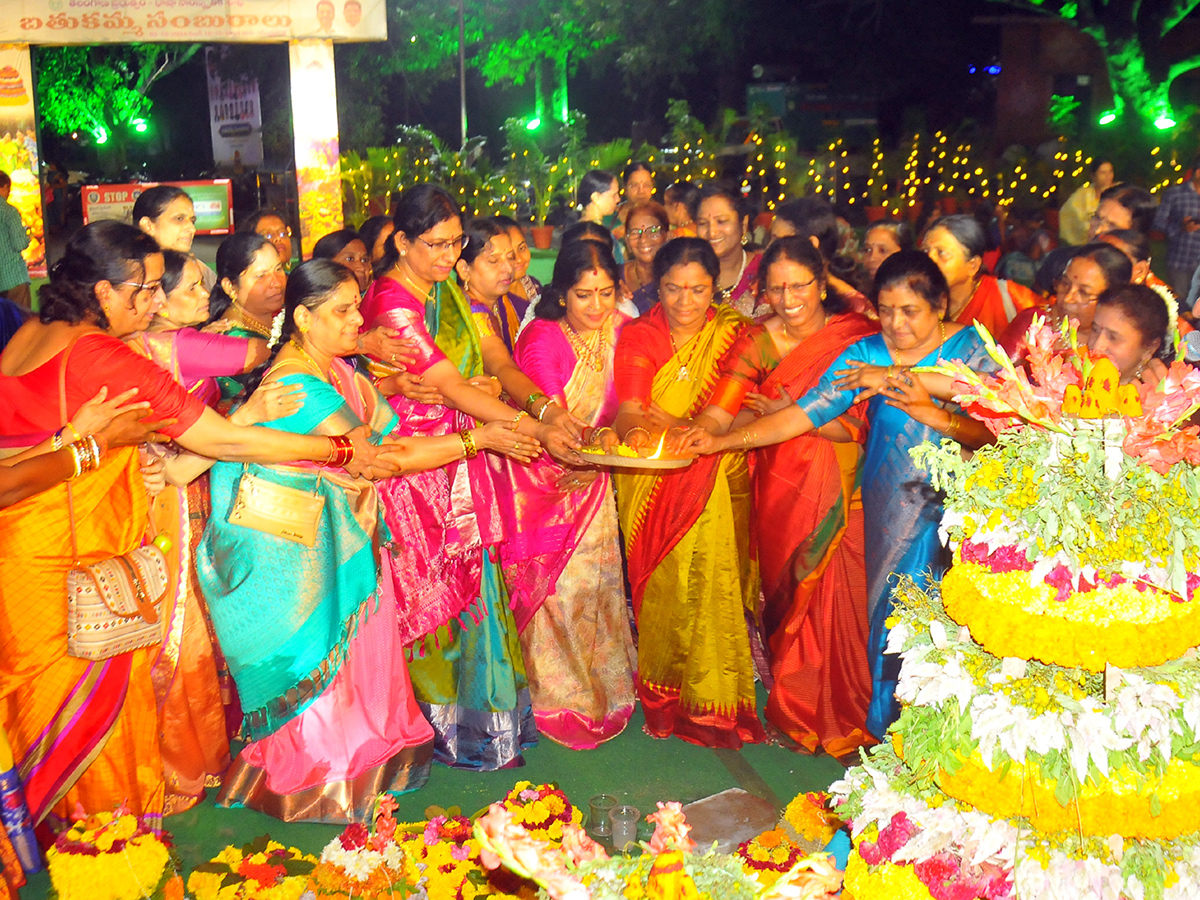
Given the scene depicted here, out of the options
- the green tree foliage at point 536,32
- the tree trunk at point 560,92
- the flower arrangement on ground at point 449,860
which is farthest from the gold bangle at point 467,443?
the tree trunk at point 560,92

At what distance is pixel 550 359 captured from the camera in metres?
4.33

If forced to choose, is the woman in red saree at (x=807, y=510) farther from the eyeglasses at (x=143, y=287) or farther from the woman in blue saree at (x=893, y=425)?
the eyeglasses at (x=143, y=287)

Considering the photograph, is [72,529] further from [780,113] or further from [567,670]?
[780,113]

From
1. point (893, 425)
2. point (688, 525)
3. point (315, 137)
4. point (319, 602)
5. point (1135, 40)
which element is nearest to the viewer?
point (319, 602)

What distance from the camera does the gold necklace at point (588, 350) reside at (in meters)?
4.36

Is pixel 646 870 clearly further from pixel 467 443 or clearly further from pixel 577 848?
pixel 467 443

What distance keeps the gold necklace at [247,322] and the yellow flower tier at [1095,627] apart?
286 centimetres

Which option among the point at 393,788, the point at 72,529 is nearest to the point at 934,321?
the point at 393,788

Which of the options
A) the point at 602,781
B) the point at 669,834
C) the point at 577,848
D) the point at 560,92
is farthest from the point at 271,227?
the point at 560,92

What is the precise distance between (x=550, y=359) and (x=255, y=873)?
199 cm

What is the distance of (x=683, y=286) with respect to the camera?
427cm

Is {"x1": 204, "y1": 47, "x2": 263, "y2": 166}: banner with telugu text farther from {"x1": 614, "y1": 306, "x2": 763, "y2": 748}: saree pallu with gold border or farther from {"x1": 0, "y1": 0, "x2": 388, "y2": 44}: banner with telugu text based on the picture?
{"x1": 614, "y1": 306, "x2": 763, "y2": 748}: saree pallu with gold border

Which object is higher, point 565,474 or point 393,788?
point 565,474

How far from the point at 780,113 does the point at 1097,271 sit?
2508 centimetres
